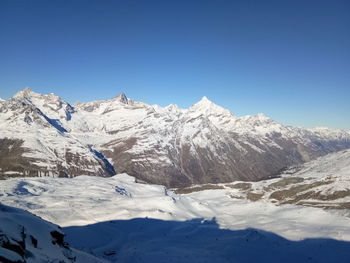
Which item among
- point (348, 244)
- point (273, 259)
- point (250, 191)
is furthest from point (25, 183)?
point (250, 191)

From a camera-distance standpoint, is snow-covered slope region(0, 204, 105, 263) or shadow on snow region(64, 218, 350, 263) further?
shadow on snow region(64, 218, 350, 263)

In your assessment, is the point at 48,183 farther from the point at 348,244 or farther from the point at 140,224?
the point at 348,244

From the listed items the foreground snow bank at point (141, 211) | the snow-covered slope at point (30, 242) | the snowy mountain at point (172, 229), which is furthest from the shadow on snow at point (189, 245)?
the snow-covered slope at point (30, 242)

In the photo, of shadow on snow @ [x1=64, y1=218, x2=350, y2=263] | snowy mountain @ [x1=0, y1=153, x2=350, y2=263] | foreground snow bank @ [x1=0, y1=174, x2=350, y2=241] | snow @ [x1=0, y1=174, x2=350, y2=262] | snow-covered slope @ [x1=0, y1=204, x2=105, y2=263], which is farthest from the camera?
foreground snow bank @ [x1=0, y1=174, x2=350, y2=241]

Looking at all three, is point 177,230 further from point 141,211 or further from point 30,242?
point 30,242

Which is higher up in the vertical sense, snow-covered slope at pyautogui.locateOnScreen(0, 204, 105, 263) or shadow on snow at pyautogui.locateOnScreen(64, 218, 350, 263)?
snow-covered slope at pyautogui.locateOnScreen(0, 204, 105, 263)

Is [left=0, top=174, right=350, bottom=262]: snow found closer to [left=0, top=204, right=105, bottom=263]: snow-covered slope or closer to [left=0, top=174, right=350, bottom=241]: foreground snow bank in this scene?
[left=0, top=174, right=350, bottom=241]: foreground snow bank

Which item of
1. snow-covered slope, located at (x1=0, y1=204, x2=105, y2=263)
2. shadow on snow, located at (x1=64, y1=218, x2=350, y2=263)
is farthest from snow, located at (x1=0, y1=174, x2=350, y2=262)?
snow-covered slope, located at (x1=0, y1=204, x2=105, y2=263)

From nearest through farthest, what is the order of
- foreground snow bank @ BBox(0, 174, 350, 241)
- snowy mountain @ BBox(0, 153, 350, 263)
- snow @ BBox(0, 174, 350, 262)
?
snowy mountain @ BBox(0, 153, 350, 263), snow @ BBox(0, 174, 350, 262), foreground snow bank @ BBox(0, 174, 350, 241)

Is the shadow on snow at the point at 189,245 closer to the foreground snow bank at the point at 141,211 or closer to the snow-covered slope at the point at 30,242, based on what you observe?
the foreground snow bank at the point at 141,211
